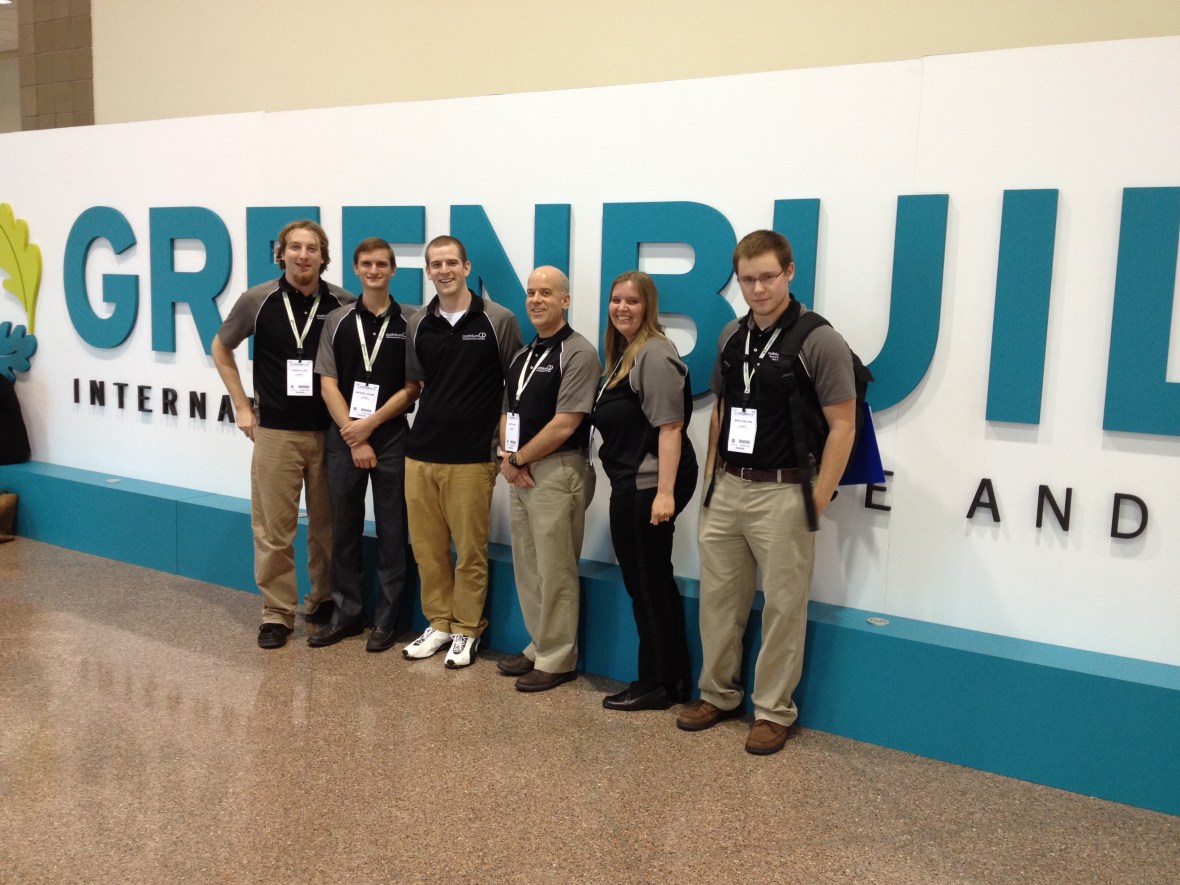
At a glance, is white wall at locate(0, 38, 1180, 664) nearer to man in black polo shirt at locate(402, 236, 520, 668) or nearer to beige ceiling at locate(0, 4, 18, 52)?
man in black polo shirt at locate(402, 236, 520, 668)

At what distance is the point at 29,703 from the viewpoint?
11.1ft

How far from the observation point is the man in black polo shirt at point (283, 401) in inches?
156

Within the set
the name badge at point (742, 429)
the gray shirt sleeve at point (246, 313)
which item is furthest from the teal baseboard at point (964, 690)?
the gray shirt sleeve at point (246, 313)

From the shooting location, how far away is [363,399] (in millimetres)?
3832

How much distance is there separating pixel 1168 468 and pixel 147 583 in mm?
4493

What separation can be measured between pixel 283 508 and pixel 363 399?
0.64 m

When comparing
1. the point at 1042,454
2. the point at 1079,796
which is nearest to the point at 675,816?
the point at 1079,796

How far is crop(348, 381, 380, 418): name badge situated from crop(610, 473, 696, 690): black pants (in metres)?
1.12

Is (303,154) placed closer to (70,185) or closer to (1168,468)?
(70,185)

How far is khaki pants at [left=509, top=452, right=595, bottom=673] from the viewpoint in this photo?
11.4ft

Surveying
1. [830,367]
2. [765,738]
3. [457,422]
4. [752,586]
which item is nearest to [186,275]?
[457,422]

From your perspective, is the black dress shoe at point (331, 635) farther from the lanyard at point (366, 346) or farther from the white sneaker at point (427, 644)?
the lanyard at point (366, 346)

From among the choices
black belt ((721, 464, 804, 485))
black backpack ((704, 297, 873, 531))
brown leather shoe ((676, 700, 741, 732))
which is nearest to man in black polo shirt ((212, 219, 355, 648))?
brown leather shoe ((676, 700, 741, 732))

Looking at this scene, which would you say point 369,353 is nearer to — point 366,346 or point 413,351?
point 366,346
